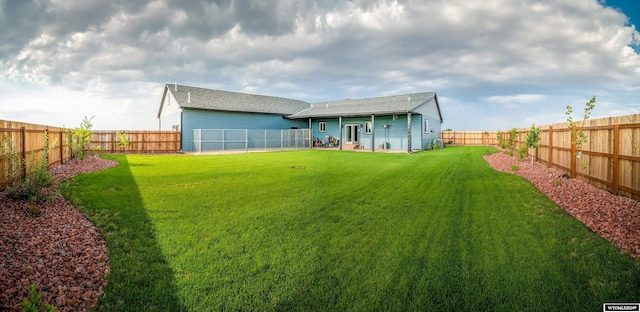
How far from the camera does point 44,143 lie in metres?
10.5

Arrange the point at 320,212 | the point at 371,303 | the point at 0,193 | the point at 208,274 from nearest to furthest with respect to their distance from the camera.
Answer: the point at 371,303 → the point at 208,274 → the point at 320,212 → the point at 0,193

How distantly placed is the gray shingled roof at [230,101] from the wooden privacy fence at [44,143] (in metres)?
3.17

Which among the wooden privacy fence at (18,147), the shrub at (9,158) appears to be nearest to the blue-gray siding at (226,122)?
the wooden privacy fence at (18,147)

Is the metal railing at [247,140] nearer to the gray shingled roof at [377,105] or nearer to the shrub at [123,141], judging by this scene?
the gray shingled roof at [377,105]

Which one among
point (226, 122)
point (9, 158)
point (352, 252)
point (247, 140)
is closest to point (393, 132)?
point (247, 140)

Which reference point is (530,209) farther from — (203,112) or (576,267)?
(203,112)

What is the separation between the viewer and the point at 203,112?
26688 millimetres

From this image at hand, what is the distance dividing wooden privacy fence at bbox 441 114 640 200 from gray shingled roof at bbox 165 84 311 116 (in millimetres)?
22640

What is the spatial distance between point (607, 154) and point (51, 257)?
10736 mm

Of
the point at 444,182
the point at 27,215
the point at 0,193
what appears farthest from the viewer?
the point at 444,182

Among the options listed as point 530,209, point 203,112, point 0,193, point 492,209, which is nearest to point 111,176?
point 0,193

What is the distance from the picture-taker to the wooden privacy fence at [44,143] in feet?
25.7

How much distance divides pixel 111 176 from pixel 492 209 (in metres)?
11.2

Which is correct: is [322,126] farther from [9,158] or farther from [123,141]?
[9,158]
